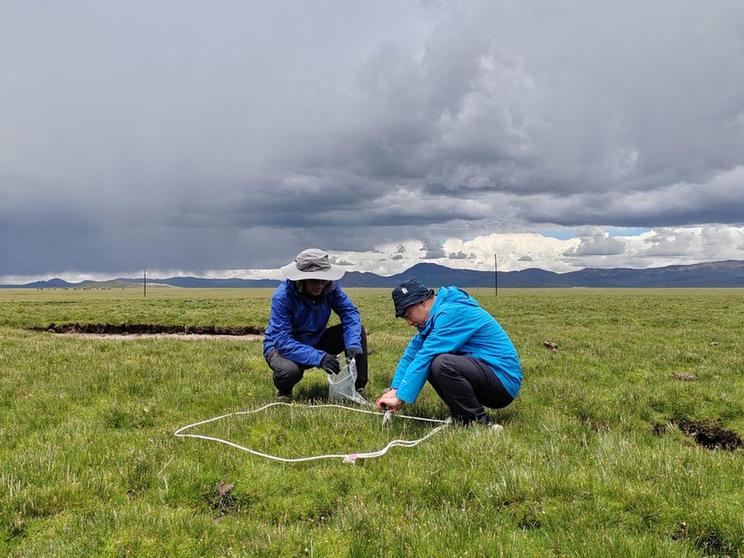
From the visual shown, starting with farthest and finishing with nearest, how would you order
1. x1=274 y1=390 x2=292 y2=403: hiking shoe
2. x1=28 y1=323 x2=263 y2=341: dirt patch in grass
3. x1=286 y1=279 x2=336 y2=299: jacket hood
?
1. x1=28 y1=323 x2=263 y2=341: dirt patch in grass
2. x1=274 y1=390 x2=292 y2=403: hiking shoe
3. x1=286 y1=279 x2=336 y2=299: jacket hood

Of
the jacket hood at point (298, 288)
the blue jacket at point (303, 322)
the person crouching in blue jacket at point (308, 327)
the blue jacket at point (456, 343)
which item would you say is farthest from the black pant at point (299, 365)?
the blue jacket at point (456, 343)

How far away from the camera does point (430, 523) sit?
434 centimetres

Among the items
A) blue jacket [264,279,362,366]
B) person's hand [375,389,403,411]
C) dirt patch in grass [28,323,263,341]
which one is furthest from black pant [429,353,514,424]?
dirt patch in grass [28,323,263,341]

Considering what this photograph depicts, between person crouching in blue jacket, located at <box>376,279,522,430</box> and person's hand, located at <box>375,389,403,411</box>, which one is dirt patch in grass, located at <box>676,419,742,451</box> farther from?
person's hand, located at <box>375,389,403,411</box>

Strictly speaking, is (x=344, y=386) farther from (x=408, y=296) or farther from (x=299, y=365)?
(x=408, y=296)

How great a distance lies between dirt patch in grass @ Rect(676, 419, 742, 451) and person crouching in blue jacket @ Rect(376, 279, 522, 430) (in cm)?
324

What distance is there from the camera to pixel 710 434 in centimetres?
783

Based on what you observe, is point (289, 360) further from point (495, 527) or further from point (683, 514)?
point (683, 514)

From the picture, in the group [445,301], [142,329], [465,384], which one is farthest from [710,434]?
[142,329]

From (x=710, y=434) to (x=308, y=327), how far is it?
6855mm

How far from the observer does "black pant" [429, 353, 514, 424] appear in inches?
262

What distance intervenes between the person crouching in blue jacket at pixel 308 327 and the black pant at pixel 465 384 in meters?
2.05

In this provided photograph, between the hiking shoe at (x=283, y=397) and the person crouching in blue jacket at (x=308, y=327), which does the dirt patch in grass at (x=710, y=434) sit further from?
the hiking shoe at (x=283, y=397)

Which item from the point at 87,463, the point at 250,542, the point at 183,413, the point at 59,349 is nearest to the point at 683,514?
the point at 250,542
